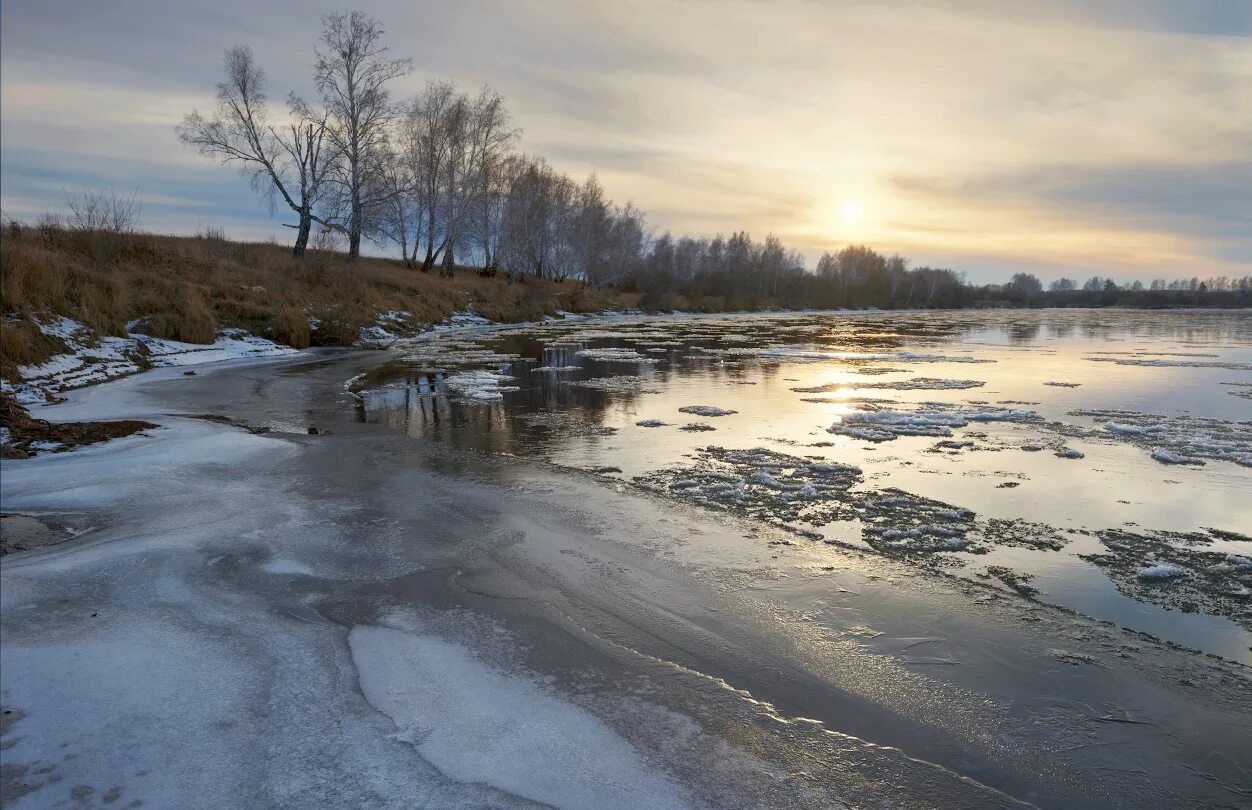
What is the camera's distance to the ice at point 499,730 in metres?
2.63

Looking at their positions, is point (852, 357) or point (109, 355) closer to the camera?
point (109, 355)

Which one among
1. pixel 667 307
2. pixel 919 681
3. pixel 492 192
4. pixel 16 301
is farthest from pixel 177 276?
pixel 667 307

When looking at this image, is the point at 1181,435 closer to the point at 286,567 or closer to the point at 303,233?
the point at 286,567

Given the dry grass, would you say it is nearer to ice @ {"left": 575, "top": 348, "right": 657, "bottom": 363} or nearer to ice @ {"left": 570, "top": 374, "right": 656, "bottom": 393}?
ice @ {"left": 575, "top": 348, "right": 657, "bottom": 363}

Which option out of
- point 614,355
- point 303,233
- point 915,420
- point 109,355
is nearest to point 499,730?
point 915,420

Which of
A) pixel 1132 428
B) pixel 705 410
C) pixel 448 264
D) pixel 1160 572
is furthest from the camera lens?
pixel 448 264

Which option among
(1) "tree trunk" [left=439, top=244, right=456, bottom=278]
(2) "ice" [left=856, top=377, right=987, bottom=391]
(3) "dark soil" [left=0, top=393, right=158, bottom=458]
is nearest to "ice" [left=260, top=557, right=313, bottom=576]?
(3) "dark soil" [left=0, top=393, right=158, bottom=458]

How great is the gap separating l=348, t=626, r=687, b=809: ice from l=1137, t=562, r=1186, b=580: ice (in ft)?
12.3

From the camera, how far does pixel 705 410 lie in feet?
35.2

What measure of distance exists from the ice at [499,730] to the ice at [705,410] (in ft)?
23.8

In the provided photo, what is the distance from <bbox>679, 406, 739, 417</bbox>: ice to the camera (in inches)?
414

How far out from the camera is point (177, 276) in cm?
2016

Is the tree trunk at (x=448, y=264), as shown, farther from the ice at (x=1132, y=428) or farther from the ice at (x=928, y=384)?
the ice at (x=1132, y=428)

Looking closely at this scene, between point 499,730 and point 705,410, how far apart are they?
8.06 m
